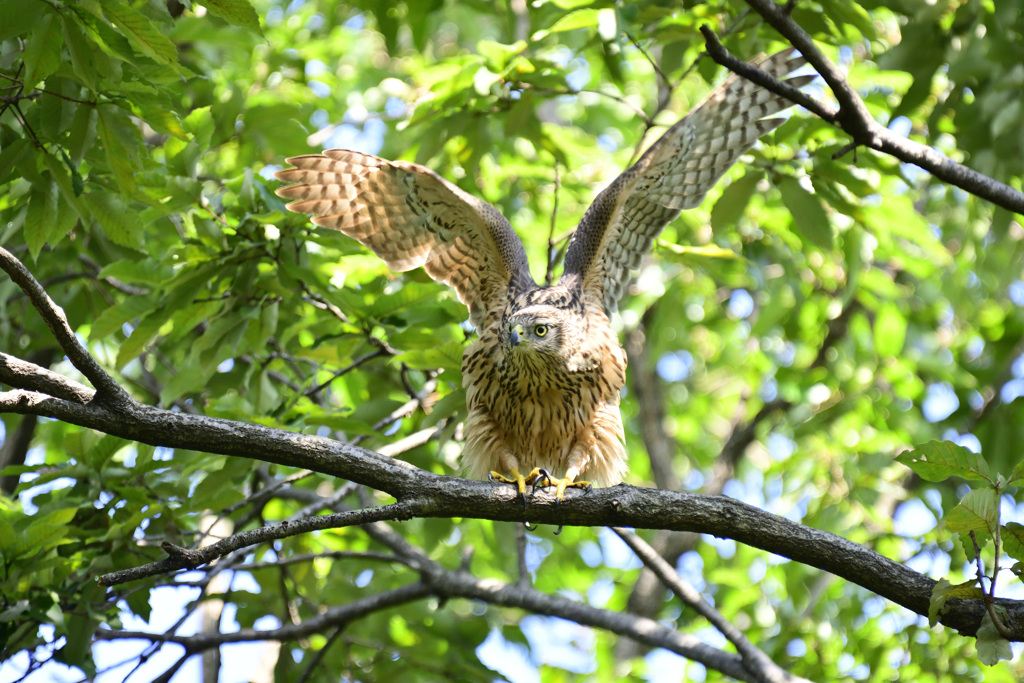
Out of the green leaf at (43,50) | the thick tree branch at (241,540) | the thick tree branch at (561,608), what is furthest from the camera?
the thick tree branch at (561,608)

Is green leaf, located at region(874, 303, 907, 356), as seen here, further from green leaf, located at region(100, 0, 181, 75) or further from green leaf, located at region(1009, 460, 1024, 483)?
green leaf, located at region(100, 0, 181, 75)

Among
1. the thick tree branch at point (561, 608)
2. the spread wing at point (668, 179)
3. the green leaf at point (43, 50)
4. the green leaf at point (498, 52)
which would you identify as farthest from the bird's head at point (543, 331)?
the green leaf at point (43, 50)

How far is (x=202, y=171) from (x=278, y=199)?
2.11m

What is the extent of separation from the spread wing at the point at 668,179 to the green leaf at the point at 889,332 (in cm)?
261

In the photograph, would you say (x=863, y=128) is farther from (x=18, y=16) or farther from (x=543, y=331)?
(x=18, y=16)

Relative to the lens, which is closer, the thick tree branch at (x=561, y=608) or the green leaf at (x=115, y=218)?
the green leaf at (x=115, y=218)

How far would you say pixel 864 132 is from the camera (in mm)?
3967

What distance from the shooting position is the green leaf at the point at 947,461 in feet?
9.84

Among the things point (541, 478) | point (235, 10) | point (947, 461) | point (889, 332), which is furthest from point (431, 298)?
point (889, 332)

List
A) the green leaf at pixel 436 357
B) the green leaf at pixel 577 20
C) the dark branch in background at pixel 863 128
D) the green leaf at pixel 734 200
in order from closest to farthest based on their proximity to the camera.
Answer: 1. the dark branch in background at pixel 863 128
2. the green leaf at pixel 577 20
3. the green leaf at pixel 436 357
4. the green leaf at pixel 734 200

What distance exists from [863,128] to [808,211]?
2.37 feet

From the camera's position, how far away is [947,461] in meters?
3.05

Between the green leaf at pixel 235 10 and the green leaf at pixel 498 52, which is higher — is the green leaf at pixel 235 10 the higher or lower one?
the lower one

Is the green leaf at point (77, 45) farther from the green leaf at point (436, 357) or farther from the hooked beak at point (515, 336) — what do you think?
the hooked beak at point (515, 336)
